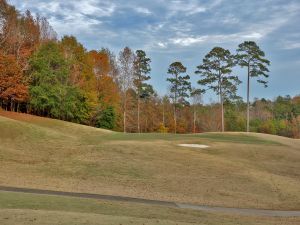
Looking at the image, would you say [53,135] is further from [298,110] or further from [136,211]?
[298,110]

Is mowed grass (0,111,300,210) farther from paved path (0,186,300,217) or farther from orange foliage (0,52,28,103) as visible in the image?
orange foliage (0,52,28,103)

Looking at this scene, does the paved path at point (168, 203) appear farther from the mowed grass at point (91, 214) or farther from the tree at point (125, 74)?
the tree at point (125, 74)

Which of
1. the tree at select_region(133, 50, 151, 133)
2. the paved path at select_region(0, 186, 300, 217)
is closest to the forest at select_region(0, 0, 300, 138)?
the tree at select_region(133, 50, 151, 133)

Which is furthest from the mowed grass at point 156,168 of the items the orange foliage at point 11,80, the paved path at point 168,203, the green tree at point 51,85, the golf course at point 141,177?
the green tree at point 51,85

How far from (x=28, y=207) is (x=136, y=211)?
3800 millimetres

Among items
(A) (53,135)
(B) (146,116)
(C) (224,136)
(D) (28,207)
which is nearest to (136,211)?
(D) (28,207)

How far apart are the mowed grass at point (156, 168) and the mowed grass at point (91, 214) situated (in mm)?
4680

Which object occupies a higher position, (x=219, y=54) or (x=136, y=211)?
(x=219, y=54)

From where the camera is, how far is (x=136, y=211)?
50.3 feet

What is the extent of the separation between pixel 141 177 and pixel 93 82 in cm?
4935

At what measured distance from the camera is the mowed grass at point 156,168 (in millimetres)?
22966

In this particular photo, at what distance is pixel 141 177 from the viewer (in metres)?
26.4

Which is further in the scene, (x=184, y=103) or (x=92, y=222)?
(x=184, y=103)

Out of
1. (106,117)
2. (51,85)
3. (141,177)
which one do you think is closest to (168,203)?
(141,177)
